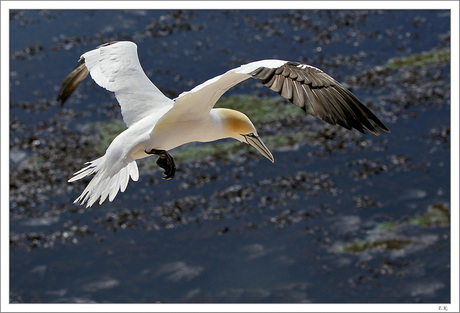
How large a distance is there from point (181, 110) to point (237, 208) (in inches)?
216

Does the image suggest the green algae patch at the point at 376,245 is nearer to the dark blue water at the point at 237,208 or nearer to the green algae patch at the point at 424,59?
the dark blue water at the point at 237,208

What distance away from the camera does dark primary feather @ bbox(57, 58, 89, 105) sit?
534cm

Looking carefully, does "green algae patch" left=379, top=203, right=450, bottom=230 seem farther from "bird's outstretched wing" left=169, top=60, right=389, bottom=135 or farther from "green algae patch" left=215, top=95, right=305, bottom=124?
"bird's outstretched wing" left=169, top=60, right=389, bottom=135

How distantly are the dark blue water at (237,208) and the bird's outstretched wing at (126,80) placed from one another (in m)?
3.87

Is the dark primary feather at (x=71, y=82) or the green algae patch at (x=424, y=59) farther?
the green algae patch at (x=424, y=59)

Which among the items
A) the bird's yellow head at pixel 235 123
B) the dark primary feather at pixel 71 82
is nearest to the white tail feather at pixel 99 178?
the bird's yellow head at pixel 235 123

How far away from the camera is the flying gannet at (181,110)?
11.6ft

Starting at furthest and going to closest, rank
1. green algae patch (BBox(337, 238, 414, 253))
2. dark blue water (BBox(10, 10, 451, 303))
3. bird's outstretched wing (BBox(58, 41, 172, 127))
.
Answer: green algae patch (BBox(337, 238, 414, 253))
dark blue water (BBox(10, 10, 451, 303))
bird's outstretched wing (BBox(58, 41, 172, 127))

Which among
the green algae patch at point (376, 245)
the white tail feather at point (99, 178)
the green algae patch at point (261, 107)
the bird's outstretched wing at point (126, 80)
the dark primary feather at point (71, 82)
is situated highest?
the green algae patch at point (261, 107)

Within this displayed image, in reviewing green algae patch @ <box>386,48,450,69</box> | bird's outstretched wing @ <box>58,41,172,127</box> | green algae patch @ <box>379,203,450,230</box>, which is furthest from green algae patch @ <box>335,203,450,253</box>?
bird's outstretched wing @ <box>58,41,172,127</box>

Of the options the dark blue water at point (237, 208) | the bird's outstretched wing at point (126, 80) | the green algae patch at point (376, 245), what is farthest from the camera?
the green algae patch at point (376, 245)

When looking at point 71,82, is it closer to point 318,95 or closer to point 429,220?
point 318,95

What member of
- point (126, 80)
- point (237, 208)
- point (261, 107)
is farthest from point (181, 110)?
point (261, 107)

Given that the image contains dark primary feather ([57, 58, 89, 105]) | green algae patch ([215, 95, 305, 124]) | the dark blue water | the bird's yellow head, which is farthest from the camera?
green algae patch ([215, 95, 305, 124])
